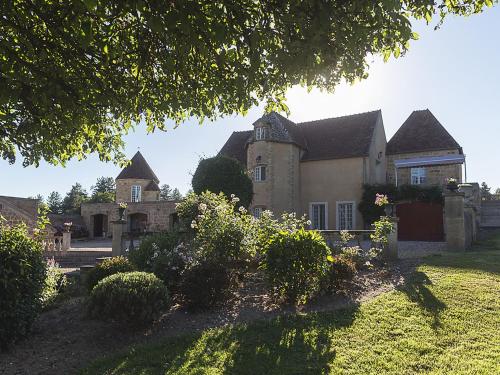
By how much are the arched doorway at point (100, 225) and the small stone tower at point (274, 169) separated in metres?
16.9

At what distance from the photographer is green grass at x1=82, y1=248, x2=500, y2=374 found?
179 inches

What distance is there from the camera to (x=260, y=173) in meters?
25.0

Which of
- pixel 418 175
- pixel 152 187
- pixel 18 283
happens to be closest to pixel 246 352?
pixel 18 283

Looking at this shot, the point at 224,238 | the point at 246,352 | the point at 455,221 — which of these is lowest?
the point at 246,352

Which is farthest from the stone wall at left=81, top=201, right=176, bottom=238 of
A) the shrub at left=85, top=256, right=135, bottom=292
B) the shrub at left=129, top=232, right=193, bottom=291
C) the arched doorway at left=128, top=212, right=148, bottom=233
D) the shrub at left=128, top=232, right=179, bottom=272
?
the shrub at left=85, top=256, right=135, bottom=292

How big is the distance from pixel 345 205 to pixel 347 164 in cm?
240

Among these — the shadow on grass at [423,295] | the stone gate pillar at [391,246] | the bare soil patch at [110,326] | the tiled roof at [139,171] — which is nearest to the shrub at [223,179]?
the stone gate pillar at [391,246]

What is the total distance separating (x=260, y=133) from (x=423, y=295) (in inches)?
748

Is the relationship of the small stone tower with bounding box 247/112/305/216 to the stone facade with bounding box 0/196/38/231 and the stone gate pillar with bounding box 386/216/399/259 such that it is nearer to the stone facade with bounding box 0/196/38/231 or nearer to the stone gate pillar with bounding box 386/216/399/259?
the stone facade with bounding box 0/196/38/231

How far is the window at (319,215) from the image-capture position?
2475cm

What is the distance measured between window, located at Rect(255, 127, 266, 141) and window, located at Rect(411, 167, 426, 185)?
953 cm

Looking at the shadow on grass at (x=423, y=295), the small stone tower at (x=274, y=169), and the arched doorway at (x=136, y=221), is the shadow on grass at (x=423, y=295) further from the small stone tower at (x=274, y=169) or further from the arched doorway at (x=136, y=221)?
the arched doorway at (x=136, y=221)

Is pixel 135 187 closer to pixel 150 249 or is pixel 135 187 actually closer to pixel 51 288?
pixel 150 249

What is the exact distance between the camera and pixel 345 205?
24.1m
